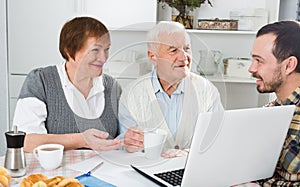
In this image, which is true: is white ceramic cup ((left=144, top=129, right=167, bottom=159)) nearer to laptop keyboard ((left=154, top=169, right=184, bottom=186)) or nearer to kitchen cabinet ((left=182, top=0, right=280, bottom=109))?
laptop keyboard ((left=154, top=169, right=184, bottom=186))

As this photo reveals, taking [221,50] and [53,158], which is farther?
[221,50]

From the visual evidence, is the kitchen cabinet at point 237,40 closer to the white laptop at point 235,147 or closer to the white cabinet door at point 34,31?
the white cabinet door at point 34,31

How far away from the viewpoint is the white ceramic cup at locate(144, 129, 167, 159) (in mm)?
1325

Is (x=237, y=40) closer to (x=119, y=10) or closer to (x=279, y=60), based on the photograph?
(x=119, y=10)

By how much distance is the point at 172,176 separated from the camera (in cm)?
130

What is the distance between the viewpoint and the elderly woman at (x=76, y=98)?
4.51 feet

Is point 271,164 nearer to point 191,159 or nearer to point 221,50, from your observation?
point 191,159

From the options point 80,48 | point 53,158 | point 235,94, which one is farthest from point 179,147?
point 235,94

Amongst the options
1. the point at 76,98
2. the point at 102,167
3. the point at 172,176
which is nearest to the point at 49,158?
the point at 102,167

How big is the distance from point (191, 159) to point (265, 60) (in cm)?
64

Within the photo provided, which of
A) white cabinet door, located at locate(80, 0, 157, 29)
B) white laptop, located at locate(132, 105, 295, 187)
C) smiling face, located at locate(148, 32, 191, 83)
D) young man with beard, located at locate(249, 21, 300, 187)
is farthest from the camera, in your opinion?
white cabinet door, located at locate(80, 0, 157, 29)

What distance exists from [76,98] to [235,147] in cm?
67

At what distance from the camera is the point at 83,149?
163 centimetres

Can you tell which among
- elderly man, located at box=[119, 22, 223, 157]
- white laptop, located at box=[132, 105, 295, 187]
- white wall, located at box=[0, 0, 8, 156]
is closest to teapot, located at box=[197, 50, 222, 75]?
elderly man, located at box=[119, 22, 223, 157]
